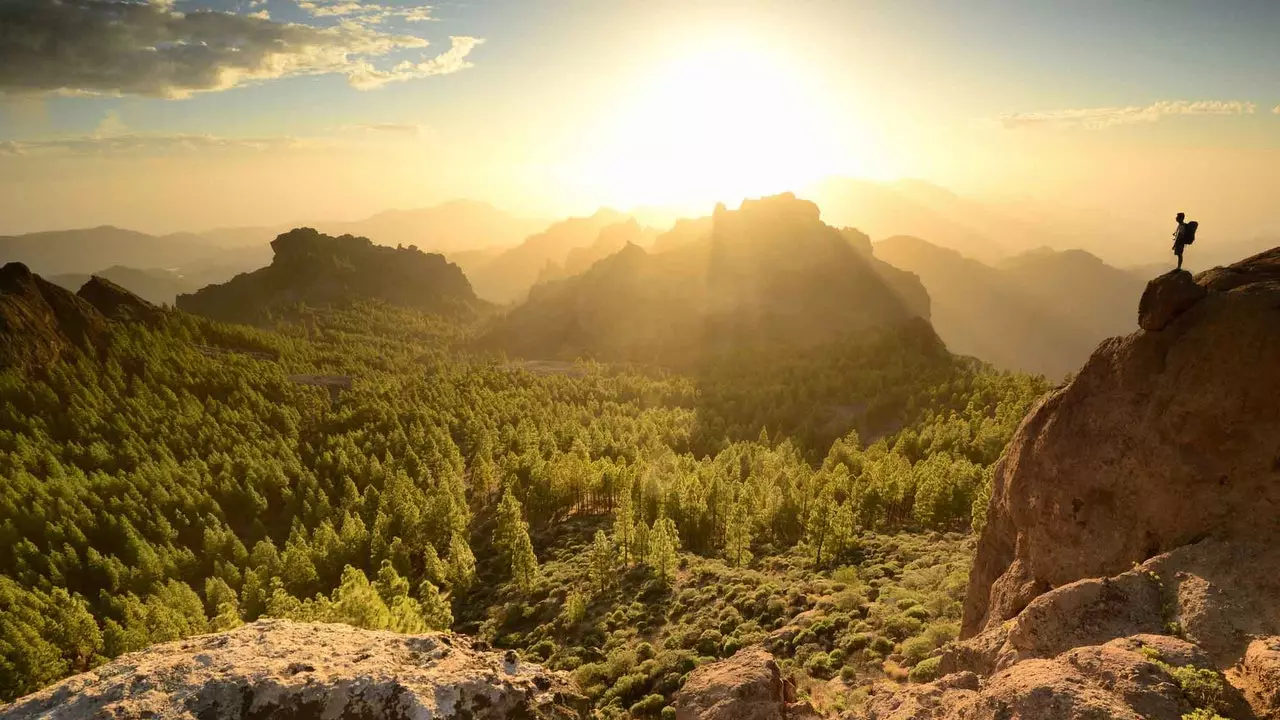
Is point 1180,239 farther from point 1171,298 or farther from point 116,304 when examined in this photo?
point 116,304

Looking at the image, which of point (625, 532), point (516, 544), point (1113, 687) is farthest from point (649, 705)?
point (1113, 687)

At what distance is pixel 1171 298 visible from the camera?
23.7 meters

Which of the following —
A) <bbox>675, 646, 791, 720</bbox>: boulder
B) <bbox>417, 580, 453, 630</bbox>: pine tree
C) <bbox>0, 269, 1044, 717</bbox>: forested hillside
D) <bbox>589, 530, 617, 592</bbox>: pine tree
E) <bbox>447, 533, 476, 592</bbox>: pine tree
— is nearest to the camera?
<bbox>675, 646, 791, 720</bbox>: boulder

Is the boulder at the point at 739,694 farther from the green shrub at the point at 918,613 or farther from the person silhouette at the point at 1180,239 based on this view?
the person silhouette at the point at 1180,239

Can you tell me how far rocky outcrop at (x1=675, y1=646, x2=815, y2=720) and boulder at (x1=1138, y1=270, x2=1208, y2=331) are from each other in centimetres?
2286

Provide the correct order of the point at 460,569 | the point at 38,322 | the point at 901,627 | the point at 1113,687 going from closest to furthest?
the point at 1113,687, the point at 901,627, the point at 460,569, the point at 38,322

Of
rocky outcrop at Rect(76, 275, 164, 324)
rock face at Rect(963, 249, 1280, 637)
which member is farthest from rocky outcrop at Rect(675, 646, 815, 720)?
rocky outcrop at Rect(76, 275, 164, 324)

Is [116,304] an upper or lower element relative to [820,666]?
upper

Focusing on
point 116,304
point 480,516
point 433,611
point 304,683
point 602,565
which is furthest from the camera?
point 116,304

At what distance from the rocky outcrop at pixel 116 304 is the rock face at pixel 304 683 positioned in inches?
7700

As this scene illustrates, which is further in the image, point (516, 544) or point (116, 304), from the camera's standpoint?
point (116, 304)

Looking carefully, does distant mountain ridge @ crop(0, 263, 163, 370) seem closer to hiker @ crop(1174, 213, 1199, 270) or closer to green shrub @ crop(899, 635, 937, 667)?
green shrub @ crop(899, 635, 937, 667)

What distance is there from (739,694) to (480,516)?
84653mm

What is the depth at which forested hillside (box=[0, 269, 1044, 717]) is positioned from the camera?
52500 mm
